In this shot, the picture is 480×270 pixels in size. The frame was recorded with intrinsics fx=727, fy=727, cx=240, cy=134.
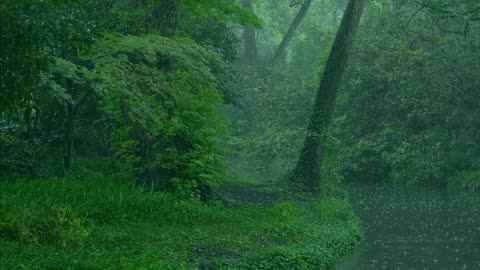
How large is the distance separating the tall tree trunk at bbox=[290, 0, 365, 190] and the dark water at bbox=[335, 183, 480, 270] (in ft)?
8.12

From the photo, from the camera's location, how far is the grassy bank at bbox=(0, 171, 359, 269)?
11.8m

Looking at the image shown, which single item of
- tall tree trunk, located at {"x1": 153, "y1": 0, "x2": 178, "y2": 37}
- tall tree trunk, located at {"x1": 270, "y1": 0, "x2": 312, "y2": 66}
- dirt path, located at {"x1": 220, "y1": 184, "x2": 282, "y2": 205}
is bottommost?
dirt path, located at {"x1": 220, "y1": 184, "x2": 282, "y2": 205}

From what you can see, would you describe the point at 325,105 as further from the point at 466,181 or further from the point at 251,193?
the point at 466,181

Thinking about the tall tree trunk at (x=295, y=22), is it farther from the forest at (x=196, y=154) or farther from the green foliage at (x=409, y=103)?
the forest at (x=196, y=154)

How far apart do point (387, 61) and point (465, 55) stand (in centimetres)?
543

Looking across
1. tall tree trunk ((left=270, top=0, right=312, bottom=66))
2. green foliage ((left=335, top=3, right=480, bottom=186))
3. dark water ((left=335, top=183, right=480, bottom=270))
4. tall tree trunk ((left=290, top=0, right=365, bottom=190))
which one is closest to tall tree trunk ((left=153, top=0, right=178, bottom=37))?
dark water ((left=335, top=183, right=480, bottom=270))

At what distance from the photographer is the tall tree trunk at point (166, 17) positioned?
1975cm

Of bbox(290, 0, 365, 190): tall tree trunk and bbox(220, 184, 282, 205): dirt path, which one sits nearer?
bbox(220, 184, 282, 205): dirt path

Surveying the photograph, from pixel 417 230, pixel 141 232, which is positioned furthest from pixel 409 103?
pixel 141 232

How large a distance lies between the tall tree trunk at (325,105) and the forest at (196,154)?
6 cm

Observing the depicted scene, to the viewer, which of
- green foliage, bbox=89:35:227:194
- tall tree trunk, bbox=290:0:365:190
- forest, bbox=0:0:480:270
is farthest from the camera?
tall tree trunk, bbox=290:0:365:190

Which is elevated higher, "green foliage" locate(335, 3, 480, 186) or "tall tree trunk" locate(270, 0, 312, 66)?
"tall tree trunk" locate(270, 0, 312, 66)

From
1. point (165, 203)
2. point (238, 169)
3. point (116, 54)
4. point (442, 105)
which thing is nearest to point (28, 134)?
point (116, 54)

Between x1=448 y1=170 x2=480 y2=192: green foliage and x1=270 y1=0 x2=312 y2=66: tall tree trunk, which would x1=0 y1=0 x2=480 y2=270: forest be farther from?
x1=270 y1=0 x2=312 y2=66: tall tree trunk
